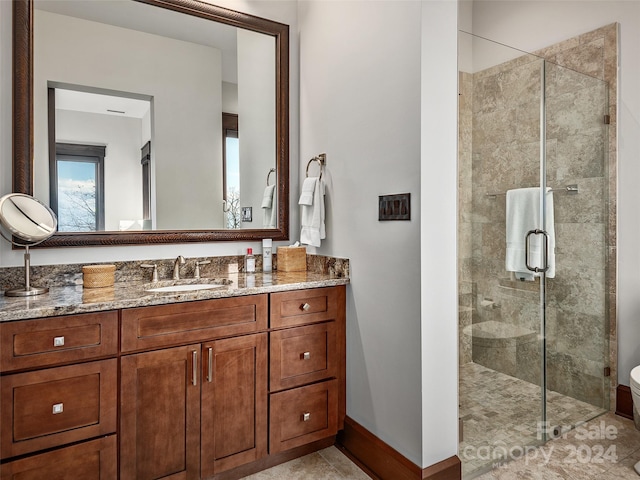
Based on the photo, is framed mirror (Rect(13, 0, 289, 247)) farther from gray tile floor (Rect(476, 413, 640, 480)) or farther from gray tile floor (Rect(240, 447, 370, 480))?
gray tile floor (Rect(476, 413, 640, 480))

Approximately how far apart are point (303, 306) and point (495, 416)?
1.10 meters

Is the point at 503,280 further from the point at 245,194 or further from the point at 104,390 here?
the point at 104,390

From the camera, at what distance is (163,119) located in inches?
83.2

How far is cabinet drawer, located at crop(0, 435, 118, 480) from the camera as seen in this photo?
1365 millimetres

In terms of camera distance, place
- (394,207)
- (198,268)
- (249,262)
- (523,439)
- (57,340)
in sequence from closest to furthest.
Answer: (57,340), (394,207), (523,439), (198,268), (249,262)

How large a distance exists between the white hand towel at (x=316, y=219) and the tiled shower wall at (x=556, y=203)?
2.40 feet

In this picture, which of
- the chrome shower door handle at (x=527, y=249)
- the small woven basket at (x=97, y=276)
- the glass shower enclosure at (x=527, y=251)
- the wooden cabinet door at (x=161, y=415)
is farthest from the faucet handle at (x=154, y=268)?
the chrome shower door handle at (x=527, y=249)

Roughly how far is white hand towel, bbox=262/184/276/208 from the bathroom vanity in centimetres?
52

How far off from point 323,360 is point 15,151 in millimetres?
1702

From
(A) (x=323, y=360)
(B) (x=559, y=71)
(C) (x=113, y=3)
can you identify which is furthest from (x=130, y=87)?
(B) (x=559, y=71)

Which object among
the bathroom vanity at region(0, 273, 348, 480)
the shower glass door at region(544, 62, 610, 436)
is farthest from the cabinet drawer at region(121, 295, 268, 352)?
the shower glass door at region(544, 62, 610, 436)

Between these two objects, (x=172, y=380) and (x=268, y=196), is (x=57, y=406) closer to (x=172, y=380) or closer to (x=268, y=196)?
(x=172, y=380)

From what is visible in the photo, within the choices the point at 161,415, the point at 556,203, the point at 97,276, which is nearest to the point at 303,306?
the point at 161,415

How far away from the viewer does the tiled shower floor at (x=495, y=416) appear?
1.85 meters
